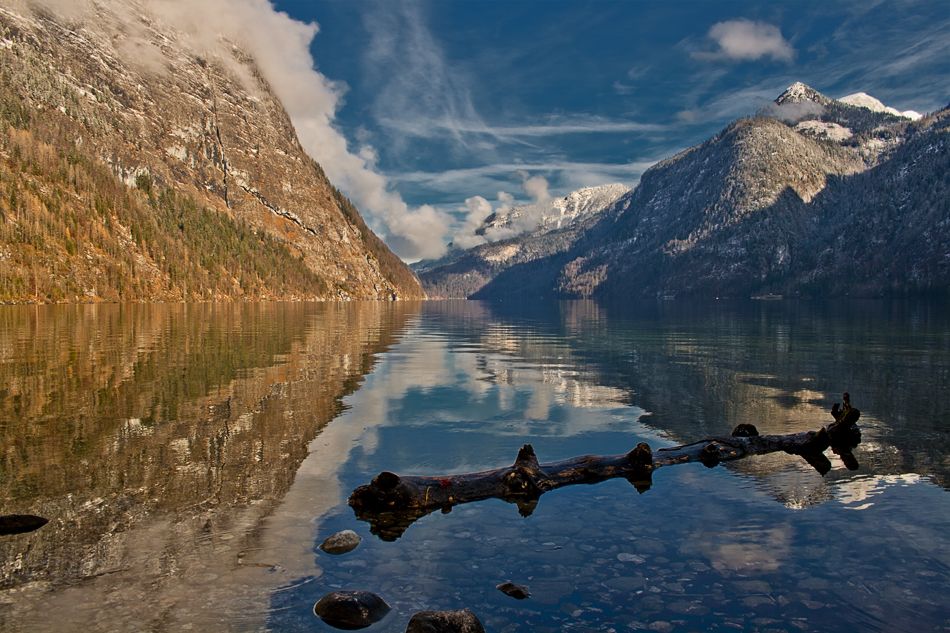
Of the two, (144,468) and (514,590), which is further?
(144,468)

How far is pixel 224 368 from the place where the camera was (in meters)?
35.2

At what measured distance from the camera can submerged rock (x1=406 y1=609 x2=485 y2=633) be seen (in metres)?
8.16

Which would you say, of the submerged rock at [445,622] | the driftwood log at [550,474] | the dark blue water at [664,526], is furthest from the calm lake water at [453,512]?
the submerged rock at [445,622]

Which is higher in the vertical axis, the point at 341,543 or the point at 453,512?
the point at 341,543

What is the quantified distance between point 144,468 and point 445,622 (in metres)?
11.2

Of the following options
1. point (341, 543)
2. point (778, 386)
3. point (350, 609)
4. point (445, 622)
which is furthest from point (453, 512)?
point (778, 386)

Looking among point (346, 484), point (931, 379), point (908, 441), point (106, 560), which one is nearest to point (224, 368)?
point (346, 484)

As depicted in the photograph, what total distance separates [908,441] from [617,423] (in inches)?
391

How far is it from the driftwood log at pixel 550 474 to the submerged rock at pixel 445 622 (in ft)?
12.6

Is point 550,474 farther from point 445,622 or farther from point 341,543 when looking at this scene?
point 445,622

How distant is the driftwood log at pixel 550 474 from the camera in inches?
531

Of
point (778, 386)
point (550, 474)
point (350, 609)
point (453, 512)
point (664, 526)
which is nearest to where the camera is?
point (350, 609)

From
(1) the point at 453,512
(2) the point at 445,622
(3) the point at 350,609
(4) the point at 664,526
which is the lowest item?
(1) the point at 453,512

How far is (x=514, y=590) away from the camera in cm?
963
